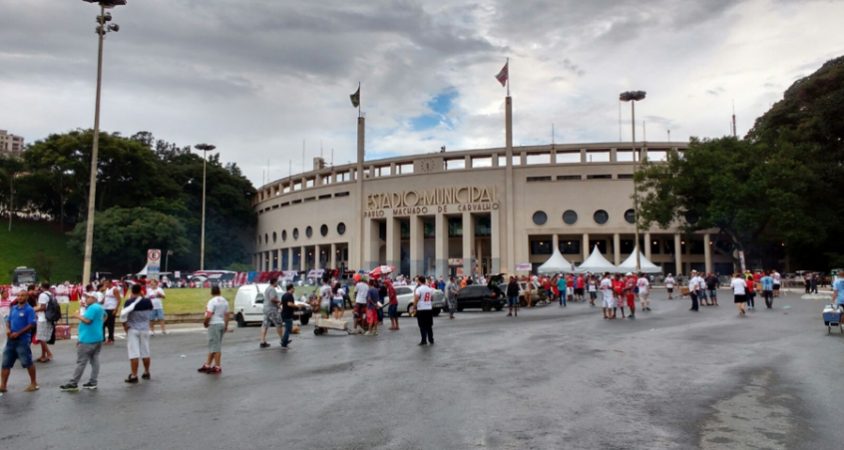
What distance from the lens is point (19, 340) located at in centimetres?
1042

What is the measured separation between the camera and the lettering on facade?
70125mm

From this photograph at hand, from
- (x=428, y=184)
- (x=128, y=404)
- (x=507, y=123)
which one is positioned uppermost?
(x=507, y=123)

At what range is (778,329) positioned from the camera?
18391 millimetres

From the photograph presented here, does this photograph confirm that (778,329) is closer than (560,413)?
No

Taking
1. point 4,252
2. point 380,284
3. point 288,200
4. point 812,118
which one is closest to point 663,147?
point 812,118

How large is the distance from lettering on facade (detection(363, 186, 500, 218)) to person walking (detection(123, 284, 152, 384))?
60.0 metres

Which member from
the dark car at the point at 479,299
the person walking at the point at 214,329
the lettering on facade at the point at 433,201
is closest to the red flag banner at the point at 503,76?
the lettering on facade at the point at 433,201

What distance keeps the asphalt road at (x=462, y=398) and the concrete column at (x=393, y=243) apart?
5811cm

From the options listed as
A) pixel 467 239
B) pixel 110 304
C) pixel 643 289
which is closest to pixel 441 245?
pixel 467 239

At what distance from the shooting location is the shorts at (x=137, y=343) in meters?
10.9

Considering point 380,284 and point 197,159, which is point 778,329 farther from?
point 197,159

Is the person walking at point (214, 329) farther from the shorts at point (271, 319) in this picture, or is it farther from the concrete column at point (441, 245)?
the concrete column at point (441, 245)

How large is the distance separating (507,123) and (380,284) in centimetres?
4921

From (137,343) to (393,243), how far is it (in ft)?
209
